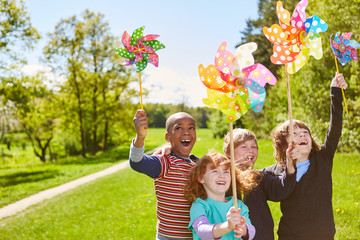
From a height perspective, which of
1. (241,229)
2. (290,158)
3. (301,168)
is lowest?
(241,229)

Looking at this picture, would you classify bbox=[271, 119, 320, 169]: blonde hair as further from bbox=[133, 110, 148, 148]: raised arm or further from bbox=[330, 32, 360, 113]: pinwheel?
bbox=[133, 110, 148, 148]: raised arm

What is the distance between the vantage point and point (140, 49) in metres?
2.94

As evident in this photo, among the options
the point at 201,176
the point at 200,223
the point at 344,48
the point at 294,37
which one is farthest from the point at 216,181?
the point at 344,48

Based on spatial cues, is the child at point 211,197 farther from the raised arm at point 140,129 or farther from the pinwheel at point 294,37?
the pinwheel at point 294,37

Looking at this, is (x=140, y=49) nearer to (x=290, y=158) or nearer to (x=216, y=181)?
(x=216, y=181)

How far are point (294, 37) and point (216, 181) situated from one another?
1.25 meters

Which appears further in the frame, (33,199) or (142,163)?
(33,199)

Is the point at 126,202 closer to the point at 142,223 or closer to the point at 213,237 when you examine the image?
the point at 142,223

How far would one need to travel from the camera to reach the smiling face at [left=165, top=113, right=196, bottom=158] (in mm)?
2764

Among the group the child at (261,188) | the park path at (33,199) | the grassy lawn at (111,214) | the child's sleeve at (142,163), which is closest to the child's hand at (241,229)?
the child at (261,188)

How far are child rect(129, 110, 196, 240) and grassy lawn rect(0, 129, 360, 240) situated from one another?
2.30 meters

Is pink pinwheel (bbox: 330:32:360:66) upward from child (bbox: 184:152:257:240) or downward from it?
upward

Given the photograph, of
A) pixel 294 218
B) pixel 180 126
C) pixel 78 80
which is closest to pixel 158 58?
pixel 180 126

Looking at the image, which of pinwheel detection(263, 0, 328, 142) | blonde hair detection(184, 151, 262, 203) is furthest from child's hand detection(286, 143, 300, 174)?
pinwheel detection(263, 0, 328, 142)
